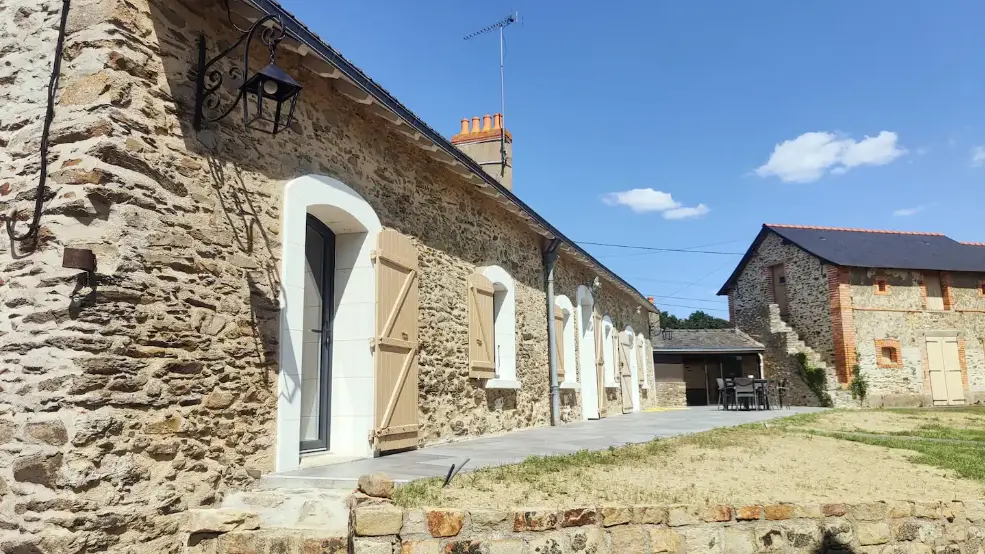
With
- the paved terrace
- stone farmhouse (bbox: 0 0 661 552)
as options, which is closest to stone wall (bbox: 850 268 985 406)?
the paved terrace

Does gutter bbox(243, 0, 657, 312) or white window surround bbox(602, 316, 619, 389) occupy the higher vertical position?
gutter bbox(243, 0, 657, 312)

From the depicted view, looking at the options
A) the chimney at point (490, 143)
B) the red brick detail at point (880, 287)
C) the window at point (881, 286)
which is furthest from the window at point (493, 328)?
the window at point (881, 286)

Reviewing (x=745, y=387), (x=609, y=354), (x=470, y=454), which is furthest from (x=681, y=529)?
(x=745, y=387)

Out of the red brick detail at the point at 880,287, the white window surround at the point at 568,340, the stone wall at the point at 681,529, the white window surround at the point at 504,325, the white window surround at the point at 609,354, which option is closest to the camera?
the stone wall at the point at 681,529

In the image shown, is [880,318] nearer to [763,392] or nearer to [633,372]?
[763,392]

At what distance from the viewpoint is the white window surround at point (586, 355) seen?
12.9m

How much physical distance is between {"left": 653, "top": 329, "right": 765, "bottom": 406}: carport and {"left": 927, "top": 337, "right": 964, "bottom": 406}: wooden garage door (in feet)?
17.7

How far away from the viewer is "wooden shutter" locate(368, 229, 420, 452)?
585cm

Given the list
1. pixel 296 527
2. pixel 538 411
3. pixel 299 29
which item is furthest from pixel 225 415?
pixel 538 411

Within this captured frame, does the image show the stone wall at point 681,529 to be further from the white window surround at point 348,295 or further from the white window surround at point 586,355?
the white window surround at point 586,355

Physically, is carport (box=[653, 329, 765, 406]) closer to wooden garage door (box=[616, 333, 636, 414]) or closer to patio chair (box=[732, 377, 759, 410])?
wooden garage door (box=[616, 333, 636, 414])

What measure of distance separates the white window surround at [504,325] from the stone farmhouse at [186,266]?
2.38 m

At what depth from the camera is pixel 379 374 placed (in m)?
5.81

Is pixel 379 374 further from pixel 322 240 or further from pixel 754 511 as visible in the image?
pixel 754 511
